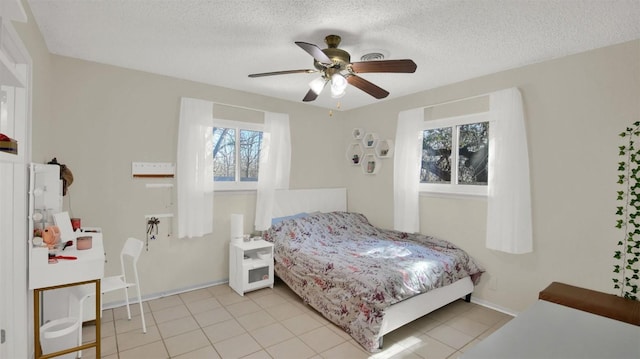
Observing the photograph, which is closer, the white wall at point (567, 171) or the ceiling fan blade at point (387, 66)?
the ceiling fan blade at point (387, 66)

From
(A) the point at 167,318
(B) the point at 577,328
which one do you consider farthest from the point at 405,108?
(A) the point at 167,318

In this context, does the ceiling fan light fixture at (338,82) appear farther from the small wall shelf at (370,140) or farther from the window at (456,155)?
the small wall shelf at (370,140)

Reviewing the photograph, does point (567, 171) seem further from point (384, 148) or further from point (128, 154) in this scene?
point (128, 154)

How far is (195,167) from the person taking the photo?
10.7 ft

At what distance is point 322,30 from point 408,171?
A: 2.04 meters

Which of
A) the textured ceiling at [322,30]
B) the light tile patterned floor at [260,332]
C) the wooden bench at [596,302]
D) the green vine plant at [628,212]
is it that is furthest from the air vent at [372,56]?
the light tile patterned floor at [260,332]

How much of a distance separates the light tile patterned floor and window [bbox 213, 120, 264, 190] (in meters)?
1.34

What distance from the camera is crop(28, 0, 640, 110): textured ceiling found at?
1861 mm

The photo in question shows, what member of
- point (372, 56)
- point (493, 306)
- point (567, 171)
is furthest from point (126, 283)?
point (567, 171)

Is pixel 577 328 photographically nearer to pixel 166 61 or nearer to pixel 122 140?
pixel 166 61

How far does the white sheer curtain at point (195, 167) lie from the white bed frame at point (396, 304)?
36.8 inches

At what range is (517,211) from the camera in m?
2.77

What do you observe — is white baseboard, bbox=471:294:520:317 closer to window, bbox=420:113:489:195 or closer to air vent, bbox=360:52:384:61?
window, bbox=420:113:489:195

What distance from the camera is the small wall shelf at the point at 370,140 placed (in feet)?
13.7
